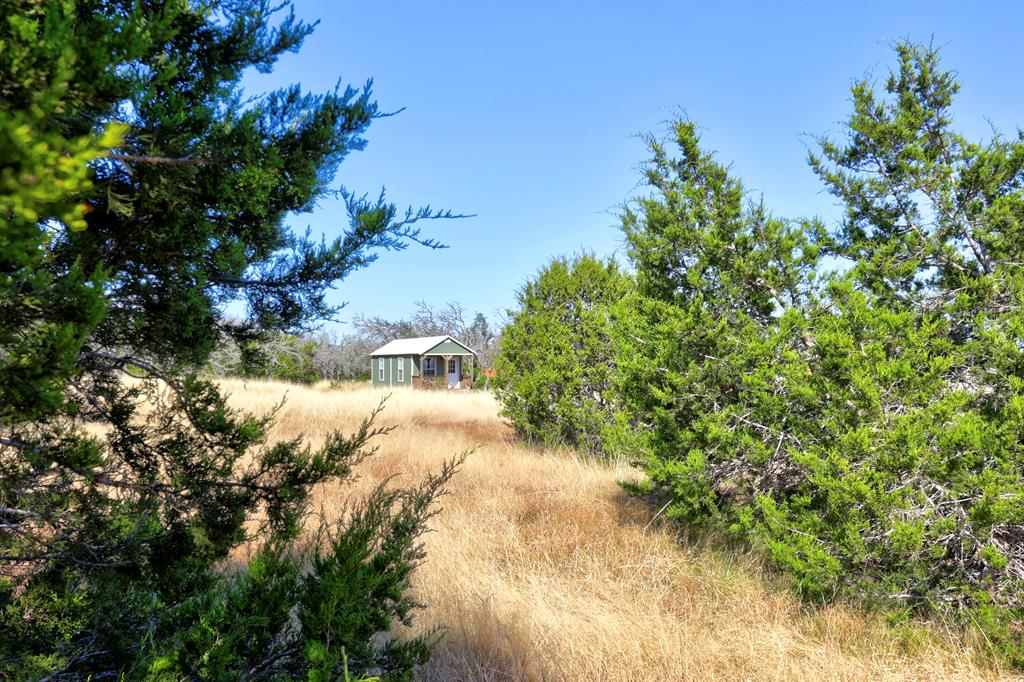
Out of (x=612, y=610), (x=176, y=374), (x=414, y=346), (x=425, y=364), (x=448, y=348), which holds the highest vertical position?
(x=414, y=346)

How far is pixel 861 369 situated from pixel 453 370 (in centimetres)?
3376

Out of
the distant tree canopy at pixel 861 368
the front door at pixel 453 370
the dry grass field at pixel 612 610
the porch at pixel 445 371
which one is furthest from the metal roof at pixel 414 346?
the distant tree canopy at pixel 861 368

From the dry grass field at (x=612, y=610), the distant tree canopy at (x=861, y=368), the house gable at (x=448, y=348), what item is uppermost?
the house gable at (x=448, y=348)

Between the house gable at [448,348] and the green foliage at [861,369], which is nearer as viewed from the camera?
the green foliage at [861,369]

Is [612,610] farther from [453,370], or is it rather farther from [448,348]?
[453,370]

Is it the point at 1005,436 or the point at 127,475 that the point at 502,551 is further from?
the point at 1005,436

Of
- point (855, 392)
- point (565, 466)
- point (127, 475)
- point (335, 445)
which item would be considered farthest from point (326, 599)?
point (565, 466)

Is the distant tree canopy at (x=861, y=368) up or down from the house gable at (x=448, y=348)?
down

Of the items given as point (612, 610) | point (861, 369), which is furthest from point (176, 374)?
point (861, 369)

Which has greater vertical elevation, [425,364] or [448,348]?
[448,348]

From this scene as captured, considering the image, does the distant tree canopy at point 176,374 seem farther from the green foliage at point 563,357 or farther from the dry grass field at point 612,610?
the green foliage at point 563,357

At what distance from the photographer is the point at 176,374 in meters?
3.02

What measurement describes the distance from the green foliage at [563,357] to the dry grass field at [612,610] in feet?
9.36

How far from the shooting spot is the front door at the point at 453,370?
3619cm
